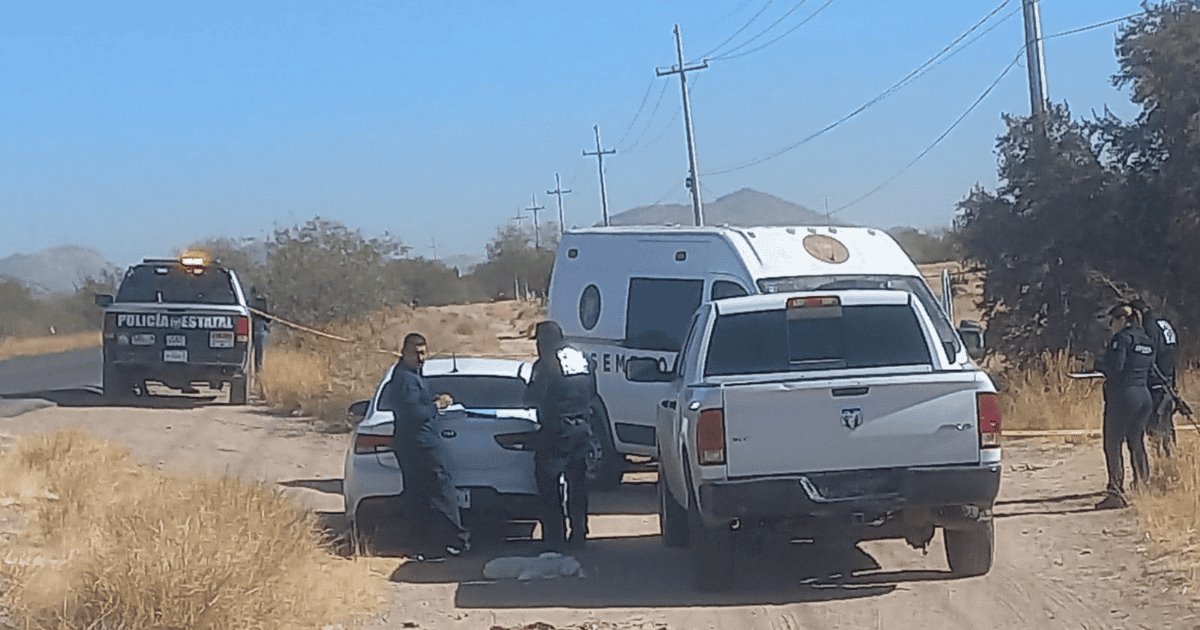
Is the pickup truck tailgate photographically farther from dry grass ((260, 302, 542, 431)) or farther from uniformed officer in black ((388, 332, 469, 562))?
dry grass ((260, 302, 542, 431))

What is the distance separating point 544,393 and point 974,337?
12.4ft

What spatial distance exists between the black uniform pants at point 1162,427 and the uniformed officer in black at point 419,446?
5.57 m

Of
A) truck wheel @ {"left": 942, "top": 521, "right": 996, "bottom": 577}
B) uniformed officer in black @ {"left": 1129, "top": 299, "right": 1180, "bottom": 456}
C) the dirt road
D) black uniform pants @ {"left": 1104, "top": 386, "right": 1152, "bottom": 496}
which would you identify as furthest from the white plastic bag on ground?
uniformed officer in black @ {"left": 1129, "top": 299, "right": 1180, "bottom": 456}

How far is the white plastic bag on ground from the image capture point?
1138 centimetres

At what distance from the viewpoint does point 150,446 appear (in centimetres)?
2014

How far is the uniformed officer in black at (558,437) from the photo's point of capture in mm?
12078

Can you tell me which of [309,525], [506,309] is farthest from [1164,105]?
[506,309]

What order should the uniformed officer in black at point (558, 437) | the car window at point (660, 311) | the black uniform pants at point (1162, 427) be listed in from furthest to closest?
the car window at point (660, 311) < the black uniform pants at point (1162, 427) < the uniformed officer in black at point (558, 437)

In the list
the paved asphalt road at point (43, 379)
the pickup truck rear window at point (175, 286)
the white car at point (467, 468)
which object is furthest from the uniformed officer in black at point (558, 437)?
the pickup truck rear window at point (175, 286)

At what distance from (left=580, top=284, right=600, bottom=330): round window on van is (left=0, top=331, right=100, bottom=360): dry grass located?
39170 mm

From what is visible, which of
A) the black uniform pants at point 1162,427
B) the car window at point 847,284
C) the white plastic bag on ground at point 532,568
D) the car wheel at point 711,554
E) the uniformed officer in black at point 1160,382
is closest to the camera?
the car wheel at point 711,554

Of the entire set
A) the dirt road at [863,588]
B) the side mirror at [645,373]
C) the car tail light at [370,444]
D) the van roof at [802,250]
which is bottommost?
the dirt road at [863,588]

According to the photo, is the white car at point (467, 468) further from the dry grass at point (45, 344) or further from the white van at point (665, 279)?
the dry grass at point (45, 344)

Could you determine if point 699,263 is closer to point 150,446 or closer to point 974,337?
point 974,337
